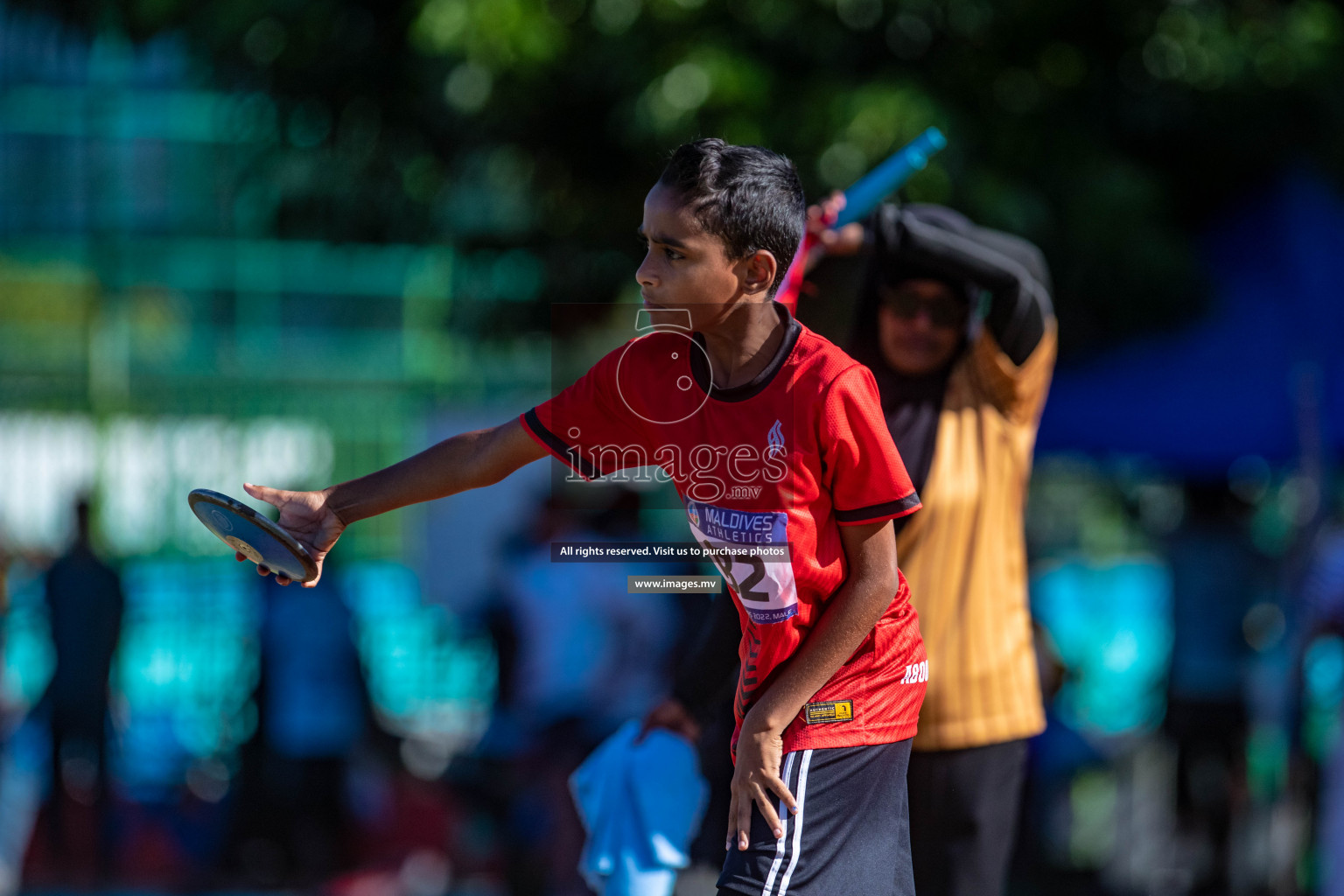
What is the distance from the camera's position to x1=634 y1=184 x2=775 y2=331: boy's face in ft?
6.68

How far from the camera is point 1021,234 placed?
5395 mm

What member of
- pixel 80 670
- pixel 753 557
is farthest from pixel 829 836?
pixel 80 670

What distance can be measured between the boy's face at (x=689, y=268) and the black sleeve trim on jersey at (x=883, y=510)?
0.38 meters

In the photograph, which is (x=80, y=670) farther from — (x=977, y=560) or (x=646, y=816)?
(x=977, y=560)

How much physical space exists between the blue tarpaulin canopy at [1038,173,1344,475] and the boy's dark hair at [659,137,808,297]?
154 inches

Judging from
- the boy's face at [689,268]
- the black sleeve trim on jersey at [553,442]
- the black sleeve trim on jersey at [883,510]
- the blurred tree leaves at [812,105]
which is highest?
the blurred tree leaves at [812,105]

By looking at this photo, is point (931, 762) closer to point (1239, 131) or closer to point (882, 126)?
point (882, 126)

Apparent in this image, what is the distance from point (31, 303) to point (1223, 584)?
13406mm

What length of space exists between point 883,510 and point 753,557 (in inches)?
8.6

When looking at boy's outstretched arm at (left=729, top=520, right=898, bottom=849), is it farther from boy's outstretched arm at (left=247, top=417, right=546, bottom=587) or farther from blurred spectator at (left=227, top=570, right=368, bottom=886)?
blurred spectator at (left=227, top=570, right=368, bottom=886)

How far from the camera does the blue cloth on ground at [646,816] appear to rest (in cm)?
277

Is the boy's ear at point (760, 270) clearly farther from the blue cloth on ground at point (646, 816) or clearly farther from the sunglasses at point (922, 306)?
the blue cloth on ground at point (646, 816)

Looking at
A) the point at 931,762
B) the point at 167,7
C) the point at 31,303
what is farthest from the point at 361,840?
the point at 31,303

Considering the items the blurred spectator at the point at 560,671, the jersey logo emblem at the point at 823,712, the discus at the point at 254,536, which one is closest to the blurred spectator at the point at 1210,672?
the blurred spectator at the point at 560,671
